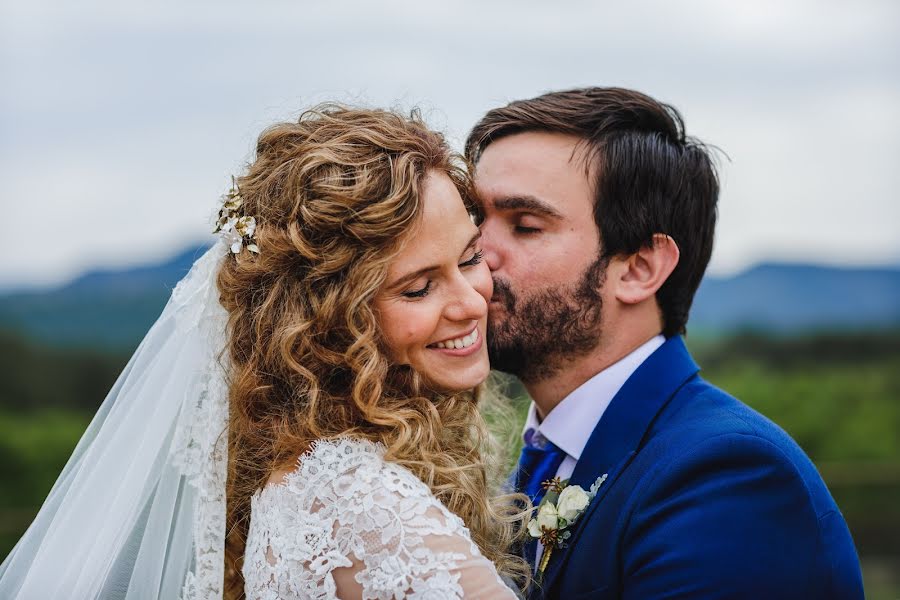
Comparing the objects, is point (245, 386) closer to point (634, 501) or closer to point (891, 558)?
point (634, 501)

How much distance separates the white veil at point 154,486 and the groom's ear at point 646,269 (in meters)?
1.72

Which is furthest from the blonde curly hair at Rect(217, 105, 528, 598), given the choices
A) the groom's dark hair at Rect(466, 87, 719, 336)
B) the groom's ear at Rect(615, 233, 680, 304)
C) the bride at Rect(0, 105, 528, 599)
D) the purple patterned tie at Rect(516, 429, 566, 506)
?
the groom's ear at Rect(615, 233, 680, 304)

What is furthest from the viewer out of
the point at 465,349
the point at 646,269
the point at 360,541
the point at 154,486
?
the point at 646,269

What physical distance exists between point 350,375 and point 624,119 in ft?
6.12

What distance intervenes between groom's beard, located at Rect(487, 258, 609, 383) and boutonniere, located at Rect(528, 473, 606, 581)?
2.23ft

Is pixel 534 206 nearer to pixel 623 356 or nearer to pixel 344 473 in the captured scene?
pixel 623 356

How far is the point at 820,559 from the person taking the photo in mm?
2863

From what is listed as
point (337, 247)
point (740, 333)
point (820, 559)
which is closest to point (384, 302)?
point (337, 247)

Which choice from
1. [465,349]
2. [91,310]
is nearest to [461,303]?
[465,349]

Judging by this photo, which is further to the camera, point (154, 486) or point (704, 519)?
point (154, 486)

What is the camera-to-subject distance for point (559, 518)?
3.21 meters

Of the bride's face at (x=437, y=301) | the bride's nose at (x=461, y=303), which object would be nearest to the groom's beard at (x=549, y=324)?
the bride's face at (x=437, y=301)

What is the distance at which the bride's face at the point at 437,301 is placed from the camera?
2.92 metres

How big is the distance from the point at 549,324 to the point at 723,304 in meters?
12.1
